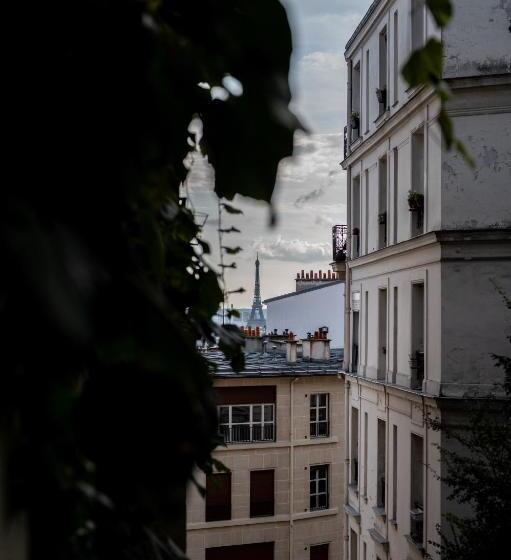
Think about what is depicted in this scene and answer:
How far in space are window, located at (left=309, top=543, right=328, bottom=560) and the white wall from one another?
13.5 m

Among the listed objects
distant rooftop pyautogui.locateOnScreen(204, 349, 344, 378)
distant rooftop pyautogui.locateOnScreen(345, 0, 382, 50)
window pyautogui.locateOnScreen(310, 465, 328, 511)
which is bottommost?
window pyautogui.locateOnScreen(310, 465, 328, 511)

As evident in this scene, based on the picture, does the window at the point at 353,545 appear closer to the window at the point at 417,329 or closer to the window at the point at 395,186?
the window at the point at 417,329

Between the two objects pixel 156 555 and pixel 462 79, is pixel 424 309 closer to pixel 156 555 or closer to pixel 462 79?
pixel 462 79

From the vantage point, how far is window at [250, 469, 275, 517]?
28.0m

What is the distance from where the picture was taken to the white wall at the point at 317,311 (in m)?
40.3

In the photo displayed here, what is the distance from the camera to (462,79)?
47.8ft

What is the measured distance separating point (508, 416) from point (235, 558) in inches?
757

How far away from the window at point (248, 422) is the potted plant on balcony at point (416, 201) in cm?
1400

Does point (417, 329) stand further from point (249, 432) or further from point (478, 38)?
point (249, 432)

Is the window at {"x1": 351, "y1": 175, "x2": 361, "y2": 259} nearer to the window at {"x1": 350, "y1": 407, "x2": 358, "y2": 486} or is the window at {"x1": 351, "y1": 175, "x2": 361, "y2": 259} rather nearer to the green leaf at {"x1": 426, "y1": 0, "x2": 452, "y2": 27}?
the window at {"x1": 350, "y1": 407, "x2": 358, "y2": 486}

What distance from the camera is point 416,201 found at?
15.8m

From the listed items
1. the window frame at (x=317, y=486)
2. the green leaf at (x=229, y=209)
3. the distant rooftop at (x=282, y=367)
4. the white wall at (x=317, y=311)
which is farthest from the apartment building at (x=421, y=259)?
the white wall at (x=317, y=311)

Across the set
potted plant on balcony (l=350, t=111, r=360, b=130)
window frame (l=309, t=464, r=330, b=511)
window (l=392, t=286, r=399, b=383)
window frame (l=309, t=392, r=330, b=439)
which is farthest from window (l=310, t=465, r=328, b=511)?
potted plant on balcony (l=350, t=111, r=360, b=130)

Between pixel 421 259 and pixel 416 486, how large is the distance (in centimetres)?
468
